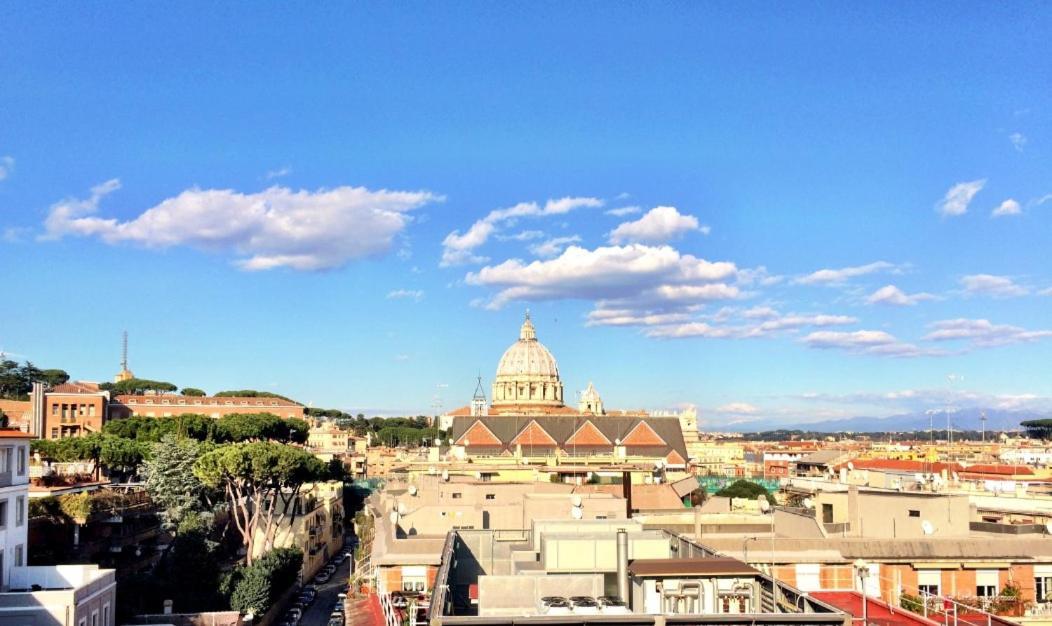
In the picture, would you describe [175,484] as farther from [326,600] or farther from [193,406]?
[193,406]

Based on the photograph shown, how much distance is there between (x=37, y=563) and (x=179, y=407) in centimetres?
8767

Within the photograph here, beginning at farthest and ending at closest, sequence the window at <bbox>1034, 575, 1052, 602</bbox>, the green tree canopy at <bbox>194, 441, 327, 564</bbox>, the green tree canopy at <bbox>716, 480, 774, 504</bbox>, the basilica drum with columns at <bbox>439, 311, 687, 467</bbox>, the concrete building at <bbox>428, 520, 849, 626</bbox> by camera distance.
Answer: the basilica drum with columns at <bbox>439, 311, 687, 467</bbox> → the green tree canopy at <bbox>716, 480, 774, 504</bbox> → the green tree canopy at <bbox>194, 441, 327, 564</bbox> → the window at <bbox>1034, 575, 1052, 602</bbox> → the concrete building at <bbox>428, 520, 849, 626</bbox>

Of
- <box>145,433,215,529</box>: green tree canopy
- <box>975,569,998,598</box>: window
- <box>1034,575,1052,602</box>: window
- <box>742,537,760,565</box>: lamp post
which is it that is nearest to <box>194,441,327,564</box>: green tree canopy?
<box>145,433,215,529</box>: green tree canopy

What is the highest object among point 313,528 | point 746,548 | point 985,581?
point 746,548

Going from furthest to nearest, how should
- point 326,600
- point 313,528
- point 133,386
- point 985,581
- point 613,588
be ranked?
1. point 133,386
2. point 313,528
3. point 326,600
4. point 985,581
5. point 613,588

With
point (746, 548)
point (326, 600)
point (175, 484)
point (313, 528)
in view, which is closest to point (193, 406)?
point (313, 528)

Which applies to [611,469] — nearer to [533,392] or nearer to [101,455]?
[101,455]

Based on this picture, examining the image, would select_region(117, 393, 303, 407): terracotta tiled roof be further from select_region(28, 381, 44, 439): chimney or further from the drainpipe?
the drainpipe

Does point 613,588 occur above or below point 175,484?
above

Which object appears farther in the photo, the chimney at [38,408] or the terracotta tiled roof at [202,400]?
the terracotta tiled roof at [202,400]

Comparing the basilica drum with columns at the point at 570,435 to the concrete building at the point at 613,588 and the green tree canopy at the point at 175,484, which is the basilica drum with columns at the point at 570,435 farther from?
the concrete building at the point at 613,588

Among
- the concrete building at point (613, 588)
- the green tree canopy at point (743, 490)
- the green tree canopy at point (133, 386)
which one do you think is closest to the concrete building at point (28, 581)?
the concrete building at point (613, 588)

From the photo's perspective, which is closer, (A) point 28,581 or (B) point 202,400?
(A) point 28,581

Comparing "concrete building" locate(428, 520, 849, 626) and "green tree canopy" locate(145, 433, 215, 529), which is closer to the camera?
"concrete building" locate(428, 520, 849, 626)
